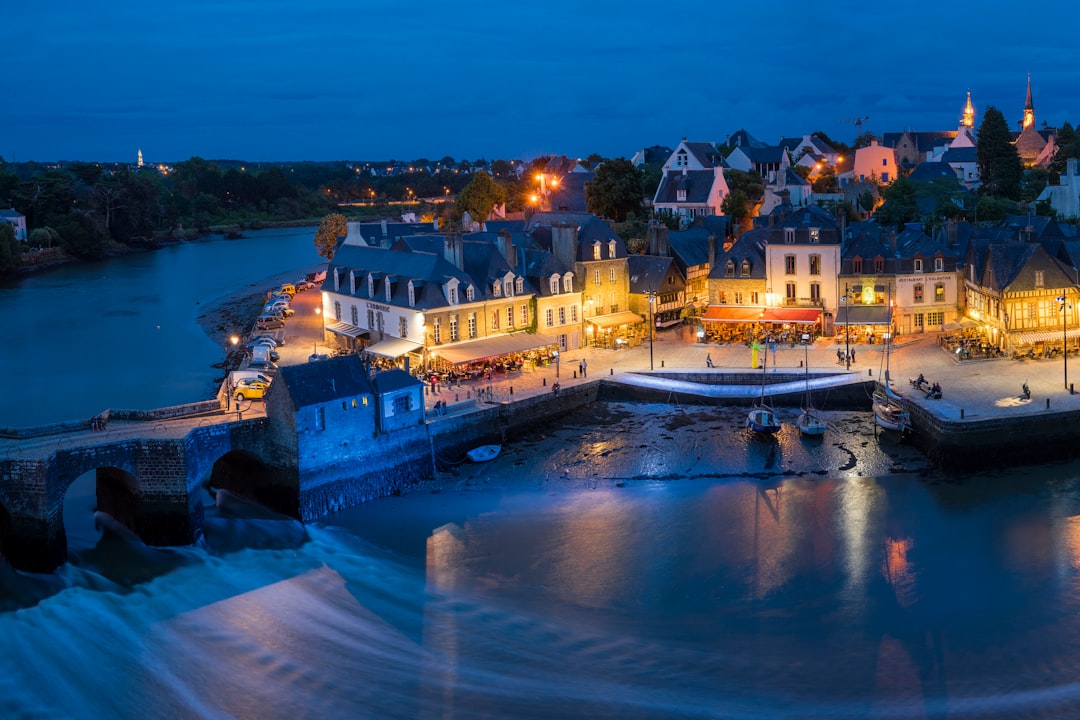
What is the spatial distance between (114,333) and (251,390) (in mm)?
29326

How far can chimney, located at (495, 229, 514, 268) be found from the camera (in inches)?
1768

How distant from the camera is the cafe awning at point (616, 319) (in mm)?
46656

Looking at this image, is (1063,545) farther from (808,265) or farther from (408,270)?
(408,270)

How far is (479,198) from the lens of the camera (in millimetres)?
71688

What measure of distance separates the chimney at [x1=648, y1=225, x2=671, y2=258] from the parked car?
2363 centimetres

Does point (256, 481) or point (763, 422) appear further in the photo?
point (763, 422)

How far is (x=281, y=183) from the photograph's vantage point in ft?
555

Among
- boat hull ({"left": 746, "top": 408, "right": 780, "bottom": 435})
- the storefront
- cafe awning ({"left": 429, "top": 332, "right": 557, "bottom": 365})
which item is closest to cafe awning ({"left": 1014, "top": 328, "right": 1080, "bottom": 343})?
boat hull ({"left": 746, "top": 408, "right": 780, "bottom": 435})

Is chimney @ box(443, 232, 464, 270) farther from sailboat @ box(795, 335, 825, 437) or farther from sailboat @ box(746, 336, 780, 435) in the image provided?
sailboat @ box(795, 335, 825, 437)

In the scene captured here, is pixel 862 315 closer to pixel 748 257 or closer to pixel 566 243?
pixel 748 257

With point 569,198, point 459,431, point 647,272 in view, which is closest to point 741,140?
point 569,198

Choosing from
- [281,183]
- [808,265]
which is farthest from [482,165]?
[808,265]

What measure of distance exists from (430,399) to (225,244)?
99.1m

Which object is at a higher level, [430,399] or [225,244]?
[225,244]
